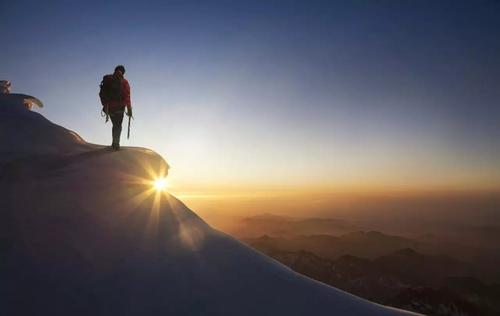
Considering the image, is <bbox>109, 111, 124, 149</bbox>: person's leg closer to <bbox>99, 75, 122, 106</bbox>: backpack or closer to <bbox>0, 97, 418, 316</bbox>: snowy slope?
<bbox>99, 75, 122, 106</bbox>: backpack

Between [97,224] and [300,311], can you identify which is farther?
[97,224]

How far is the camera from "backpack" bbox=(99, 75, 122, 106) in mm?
12625

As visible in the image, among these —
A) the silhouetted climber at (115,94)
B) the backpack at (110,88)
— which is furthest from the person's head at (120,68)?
the backpack at (110,88)

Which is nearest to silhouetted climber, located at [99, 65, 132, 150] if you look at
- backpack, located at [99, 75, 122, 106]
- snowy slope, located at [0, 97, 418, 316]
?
backpack, located at [99, 75, 122, 106]

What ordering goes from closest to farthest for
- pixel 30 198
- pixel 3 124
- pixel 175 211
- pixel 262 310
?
pixel 262 310 < pixel 30 198 < pixel 175 211 < pixel 3 124

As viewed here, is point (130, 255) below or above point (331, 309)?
above

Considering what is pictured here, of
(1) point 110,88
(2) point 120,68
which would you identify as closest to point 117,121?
(1) point 110,88

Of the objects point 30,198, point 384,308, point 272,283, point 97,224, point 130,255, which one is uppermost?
point 30,198

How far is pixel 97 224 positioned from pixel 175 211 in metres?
2.17

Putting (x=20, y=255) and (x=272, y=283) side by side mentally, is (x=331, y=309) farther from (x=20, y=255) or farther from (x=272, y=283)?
(x=20, y=255)

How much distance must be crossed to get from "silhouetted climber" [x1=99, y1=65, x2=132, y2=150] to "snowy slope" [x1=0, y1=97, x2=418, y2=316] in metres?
3.10

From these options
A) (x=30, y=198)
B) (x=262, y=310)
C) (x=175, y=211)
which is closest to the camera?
(x=262, y=310)

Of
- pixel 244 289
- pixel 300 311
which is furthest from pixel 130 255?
pixel 300 311

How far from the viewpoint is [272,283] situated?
7.31 m
